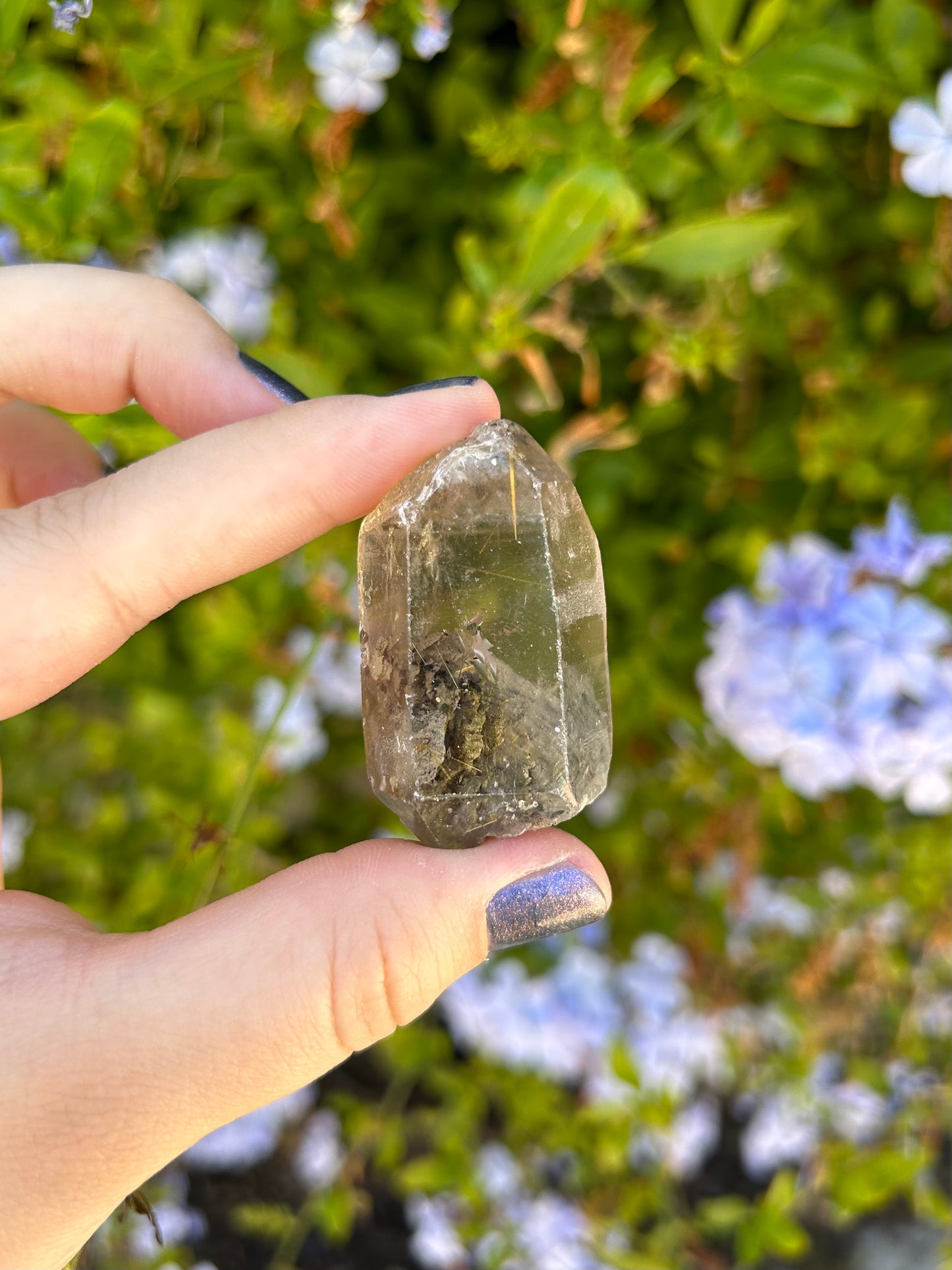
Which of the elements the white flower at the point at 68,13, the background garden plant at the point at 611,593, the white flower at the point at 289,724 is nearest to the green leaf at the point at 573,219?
the background garden plant at the point at 611,593

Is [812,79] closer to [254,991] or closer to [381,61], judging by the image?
[381,61]

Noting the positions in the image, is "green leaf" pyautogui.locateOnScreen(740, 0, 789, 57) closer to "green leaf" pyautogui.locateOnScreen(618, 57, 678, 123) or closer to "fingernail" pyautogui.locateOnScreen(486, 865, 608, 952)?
"green leaf" pyautogui.locateOnScreen(618, 57, 678, 123)

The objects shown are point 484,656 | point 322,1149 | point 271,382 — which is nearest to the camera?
point 484,656

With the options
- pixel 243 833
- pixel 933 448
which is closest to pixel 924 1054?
pixel 933 448

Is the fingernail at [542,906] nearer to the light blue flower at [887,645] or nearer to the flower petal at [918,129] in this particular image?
the light blue flower at [887,645]

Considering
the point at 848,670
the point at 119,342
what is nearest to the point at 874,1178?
Result: the point at 848,670

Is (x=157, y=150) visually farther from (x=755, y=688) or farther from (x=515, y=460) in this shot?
(x=755, y=688)
